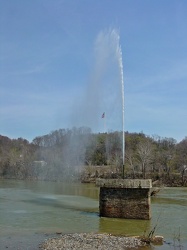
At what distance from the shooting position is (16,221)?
23000 millimetres

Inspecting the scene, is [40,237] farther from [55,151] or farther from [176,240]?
[55,151]

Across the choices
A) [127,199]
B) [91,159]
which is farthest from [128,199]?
[91,159]

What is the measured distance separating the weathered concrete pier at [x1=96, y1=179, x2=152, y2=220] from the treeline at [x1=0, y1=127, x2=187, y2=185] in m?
70.5

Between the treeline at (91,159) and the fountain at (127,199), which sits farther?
the treeline at (91,159)

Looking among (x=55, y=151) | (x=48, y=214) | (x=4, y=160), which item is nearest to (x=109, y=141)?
(x=55, y=151)

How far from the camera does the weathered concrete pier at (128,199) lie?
23.3m

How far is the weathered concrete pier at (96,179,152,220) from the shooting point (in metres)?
23.3

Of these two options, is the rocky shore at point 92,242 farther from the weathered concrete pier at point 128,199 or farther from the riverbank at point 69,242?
the weathered concrete pier at point 128,199

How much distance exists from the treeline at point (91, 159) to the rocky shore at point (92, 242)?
76.7m

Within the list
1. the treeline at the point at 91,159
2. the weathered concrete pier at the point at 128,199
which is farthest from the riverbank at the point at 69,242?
the treeline at the point at 91,159

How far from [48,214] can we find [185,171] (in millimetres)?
77893

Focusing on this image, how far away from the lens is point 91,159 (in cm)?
12306

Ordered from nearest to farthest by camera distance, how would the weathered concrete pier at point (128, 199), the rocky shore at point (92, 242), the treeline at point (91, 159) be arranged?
the rocky shore at point (92, 242)
the weathered concrete pier at point (128, 199)
the treeline at point (91, 159)

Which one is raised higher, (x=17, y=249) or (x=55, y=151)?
(x=55, y=151)
